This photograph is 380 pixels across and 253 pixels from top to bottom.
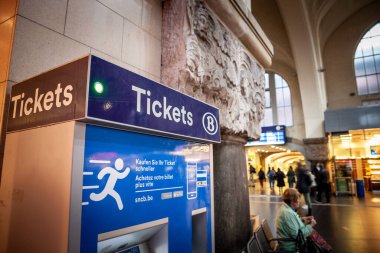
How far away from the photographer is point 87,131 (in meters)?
1.17

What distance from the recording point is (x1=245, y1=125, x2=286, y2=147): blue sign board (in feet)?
46.4

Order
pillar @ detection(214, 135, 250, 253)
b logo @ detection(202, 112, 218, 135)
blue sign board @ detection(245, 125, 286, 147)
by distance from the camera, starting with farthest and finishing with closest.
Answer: blue sign board @ detection(245, 125, 286, 147) → pillar @ detection(214, 135, 250, 253) → b logo @ detection(202, 112, 218, 135)

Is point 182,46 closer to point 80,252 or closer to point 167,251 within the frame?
point 167,251

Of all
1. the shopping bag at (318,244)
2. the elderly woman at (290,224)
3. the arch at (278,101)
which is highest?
the arch at (278,101)

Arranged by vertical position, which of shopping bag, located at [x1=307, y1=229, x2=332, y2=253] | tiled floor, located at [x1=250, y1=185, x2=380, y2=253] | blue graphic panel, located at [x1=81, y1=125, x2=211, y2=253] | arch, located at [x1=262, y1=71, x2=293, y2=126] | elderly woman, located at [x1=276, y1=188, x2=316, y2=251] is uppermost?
arch, located at [x1=262, y1=71, x2=293, y2=126]

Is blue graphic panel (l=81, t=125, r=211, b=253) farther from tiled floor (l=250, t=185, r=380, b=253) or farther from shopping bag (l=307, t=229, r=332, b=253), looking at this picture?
tiled floor (l=250, t=185, r=380, b=253)

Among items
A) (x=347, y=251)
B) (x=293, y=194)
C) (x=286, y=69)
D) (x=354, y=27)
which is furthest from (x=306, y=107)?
(x=293, y=194)

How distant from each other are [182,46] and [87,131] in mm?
1582

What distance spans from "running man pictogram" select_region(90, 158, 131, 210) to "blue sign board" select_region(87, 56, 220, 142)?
22 centimetres

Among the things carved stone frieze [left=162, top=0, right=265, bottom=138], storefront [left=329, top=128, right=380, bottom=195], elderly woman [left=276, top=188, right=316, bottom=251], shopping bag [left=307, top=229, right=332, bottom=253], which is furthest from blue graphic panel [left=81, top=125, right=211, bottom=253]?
storefront [left=329, top=128, right=380, bottom=195]

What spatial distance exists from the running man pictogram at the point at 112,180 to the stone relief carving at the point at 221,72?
4.27 feet

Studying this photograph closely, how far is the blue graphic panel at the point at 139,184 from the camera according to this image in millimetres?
1170

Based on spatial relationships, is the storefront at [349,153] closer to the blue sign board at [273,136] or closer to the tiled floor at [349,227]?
the blue sign board at [273,136]

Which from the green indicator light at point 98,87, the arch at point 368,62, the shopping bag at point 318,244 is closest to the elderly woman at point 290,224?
the shopping bag at point 318,244
